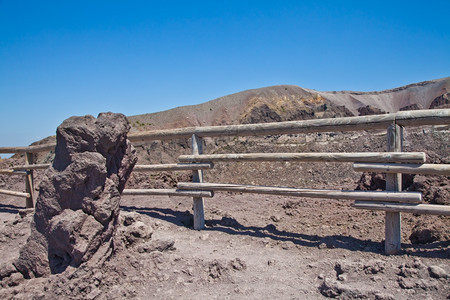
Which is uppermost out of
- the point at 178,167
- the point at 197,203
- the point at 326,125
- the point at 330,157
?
the point at 326,125

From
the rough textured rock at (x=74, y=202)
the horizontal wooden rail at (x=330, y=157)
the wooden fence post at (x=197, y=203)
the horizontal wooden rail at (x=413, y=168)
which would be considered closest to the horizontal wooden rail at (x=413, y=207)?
the horizontal wooden rail at (x=413, y=168)

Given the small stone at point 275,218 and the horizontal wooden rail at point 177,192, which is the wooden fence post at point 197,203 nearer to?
the horizontal wooden rail at point 177,192

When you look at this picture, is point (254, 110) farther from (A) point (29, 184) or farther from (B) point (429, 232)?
(B) point (429, 232)

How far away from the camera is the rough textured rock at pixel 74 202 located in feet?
11.1

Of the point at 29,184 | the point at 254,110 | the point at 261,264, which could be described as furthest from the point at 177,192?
the point at 254,110

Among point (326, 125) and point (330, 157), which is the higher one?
point (326, 125)

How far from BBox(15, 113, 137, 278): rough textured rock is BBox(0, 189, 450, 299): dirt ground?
0.19 meters

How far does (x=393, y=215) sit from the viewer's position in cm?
393

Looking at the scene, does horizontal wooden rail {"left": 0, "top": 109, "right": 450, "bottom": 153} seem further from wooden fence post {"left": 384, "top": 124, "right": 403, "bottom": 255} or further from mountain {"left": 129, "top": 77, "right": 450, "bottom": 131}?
mountain {"left": 129, "top": 77, "right": 450, "bottom": 131}

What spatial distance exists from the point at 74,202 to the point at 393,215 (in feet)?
11.5

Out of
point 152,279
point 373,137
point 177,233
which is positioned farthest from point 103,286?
point 373,137

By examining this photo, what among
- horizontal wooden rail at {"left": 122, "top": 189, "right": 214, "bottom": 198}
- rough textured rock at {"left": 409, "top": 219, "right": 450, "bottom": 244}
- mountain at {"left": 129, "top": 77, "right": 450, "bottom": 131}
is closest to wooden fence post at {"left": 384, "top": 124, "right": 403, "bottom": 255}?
rough textured rock at {"left": 409, "top": 219, "right": 450, "bottom": 244}

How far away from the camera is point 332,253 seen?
4.00m

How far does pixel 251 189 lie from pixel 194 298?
1850 mm
